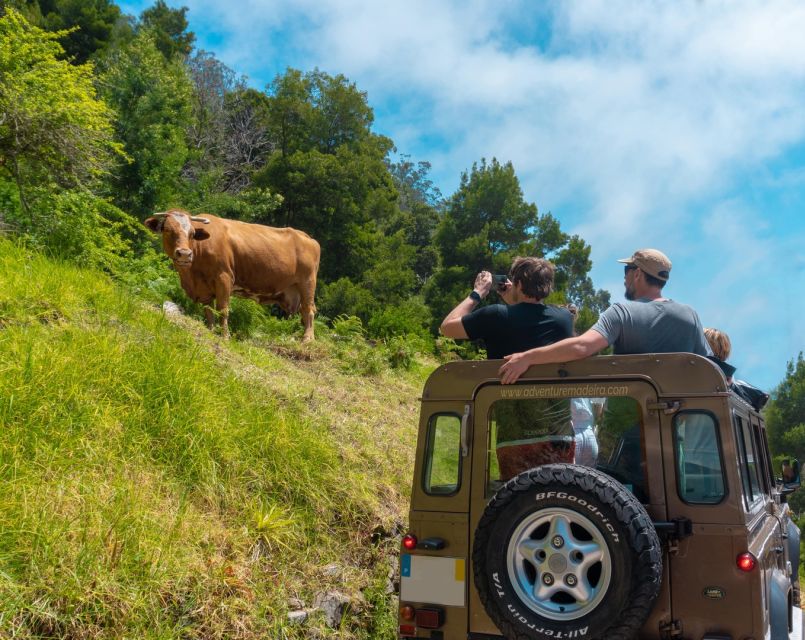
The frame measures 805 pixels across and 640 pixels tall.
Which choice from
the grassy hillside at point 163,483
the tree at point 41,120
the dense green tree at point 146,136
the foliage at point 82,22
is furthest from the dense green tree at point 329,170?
the grassy hillside at point 163,483

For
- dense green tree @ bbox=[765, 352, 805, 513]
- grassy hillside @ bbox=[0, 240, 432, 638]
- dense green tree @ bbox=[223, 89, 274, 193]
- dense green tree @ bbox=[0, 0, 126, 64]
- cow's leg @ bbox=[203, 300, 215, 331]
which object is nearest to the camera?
grassy hillside @ bbox=[0, 240, 432, 638]

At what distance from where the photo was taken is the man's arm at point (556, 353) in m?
4.17

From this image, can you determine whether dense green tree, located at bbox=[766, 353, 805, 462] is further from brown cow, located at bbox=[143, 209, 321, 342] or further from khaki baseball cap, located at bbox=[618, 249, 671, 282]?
khaki baseball cap, located at bbox=[618, 249, 671, 282]

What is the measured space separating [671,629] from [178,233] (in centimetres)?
964

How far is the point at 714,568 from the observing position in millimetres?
3633

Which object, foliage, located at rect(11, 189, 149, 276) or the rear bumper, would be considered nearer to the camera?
the rear bumper

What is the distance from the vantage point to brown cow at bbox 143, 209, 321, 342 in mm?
11664

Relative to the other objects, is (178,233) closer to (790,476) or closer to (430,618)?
(430,618)

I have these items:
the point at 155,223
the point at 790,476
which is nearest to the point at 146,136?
the point at 155,223

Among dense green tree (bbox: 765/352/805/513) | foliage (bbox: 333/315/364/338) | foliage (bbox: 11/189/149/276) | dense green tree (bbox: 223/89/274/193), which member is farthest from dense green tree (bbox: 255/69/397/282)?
dense green tree (bbox: 765/352/805/513)

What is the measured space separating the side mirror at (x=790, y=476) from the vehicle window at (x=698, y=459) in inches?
123

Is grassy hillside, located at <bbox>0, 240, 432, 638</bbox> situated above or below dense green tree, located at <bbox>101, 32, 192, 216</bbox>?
below

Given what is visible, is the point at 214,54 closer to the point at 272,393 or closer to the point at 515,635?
the point at 272,393

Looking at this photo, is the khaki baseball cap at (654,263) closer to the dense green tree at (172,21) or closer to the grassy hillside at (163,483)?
the grassy hillside at (163,483)
